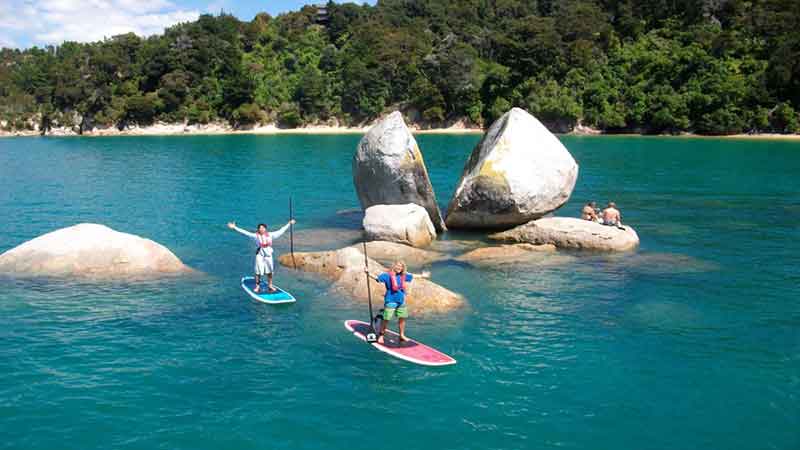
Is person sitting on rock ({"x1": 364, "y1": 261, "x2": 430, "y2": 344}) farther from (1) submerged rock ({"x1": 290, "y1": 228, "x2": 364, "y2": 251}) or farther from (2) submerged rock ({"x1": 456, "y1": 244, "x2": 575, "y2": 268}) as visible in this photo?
(1) submerged rock ({"x1": 290, "y1": 228, "x2": 364, "y2": 251})

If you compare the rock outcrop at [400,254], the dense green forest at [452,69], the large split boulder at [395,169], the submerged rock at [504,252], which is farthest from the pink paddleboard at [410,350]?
the dense green forest at [452,69]

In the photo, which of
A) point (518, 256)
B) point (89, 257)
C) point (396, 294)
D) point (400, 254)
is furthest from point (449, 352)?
point (89, 257)

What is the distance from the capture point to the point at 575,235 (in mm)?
26547

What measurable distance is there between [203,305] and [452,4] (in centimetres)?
15359

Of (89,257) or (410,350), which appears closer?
(410,350)

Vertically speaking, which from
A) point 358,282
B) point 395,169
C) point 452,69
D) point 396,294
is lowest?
point 358,282

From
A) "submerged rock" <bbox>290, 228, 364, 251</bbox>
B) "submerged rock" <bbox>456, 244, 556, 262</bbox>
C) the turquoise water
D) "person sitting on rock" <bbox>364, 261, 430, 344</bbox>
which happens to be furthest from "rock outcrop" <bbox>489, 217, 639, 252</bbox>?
"person sitting on rock" <bbox>364, 261, 430, 344</bbox>

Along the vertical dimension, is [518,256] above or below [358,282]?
above

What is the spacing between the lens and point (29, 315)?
18094 millimetres

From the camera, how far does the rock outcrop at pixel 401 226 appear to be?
26.9m

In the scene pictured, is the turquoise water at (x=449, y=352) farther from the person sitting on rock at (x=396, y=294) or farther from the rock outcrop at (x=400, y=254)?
the rock outcrop at (x=400, y=254)

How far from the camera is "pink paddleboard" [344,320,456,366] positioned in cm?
1484

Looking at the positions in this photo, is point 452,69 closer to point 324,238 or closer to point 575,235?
point 324,238

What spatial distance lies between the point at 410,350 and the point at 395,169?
49.0 ft
